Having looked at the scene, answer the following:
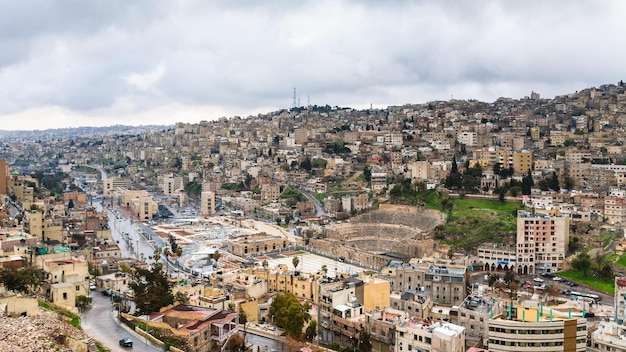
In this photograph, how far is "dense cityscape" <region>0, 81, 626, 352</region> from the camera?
16.7 metres

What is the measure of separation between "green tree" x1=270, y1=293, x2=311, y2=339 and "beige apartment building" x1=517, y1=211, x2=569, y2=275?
16.8 metres

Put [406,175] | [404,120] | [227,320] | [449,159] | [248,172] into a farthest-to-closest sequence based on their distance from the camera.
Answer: [404,120], [248,172], [449,159], [406,175], [227,320]

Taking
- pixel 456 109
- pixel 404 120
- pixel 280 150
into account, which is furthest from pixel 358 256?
pixel 456 109

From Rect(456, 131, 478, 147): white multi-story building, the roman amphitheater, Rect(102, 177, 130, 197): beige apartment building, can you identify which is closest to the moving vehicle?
the roman amphitheater

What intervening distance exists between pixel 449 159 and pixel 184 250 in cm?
2671

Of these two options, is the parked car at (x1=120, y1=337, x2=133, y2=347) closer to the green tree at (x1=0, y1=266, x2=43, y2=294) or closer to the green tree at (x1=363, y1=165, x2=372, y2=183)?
the green tree at (x1=0, y1=266, x2=43, y2=294)

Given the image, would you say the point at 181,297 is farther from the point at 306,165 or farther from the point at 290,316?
the point at 306,165

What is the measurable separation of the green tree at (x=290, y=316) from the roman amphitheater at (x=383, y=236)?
15528 mm

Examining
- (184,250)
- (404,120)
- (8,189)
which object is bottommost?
(184,250)

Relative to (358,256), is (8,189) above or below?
above

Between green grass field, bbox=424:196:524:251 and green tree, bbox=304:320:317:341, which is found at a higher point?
green grass field, bbox=424:196:524:251

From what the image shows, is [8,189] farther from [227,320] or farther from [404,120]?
[404,120]

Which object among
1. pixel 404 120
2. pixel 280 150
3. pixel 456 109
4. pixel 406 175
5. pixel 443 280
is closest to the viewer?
pixel 443 280

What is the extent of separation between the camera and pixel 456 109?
286ft
